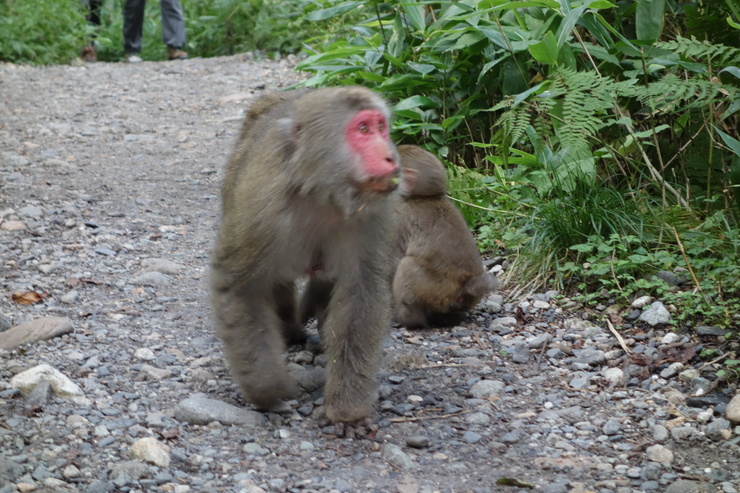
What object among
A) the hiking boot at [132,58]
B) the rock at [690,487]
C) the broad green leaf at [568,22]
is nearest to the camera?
the rock at [690,487]

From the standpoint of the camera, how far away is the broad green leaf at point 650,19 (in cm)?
489

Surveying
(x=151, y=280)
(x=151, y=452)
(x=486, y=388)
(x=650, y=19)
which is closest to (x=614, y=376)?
(x=486, y=388)

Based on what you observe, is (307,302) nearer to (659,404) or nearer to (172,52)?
(659,404)

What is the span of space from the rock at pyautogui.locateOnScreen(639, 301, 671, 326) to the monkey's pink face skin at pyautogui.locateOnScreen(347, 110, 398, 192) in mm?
1684

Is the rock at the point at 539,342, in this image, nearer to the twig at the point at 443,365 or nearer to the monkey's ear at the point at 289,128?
the twig at the point at 443,365

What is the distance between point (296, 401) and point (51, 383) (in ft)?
3.21

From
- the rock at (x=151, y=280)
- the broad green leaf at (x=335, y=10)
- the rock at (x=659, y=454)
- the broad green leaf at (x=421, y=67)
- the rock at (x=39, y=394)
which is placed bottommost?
the rock at (x=151, y=280)

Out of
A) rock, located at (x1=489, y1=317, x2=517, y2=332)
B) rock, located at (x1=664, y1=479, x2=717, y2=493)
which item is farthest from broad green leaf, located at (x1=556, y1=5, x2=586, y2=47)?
rock, located at (x1=664, y1=479, x2=717, y2=493)

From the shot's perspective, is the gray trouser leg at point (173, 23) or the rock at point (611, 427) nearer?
the rock at point (611, 427)

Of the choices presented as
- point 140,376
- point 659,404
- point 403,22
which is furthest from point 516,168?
point 140,376

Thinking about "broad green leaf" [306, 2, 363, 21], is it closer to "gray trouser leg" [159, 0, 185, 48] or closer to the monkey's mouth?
the monkey's mouth

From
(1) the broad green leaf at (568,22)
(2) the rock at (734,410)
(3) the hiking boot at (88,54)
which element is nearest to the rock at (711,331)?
(2) the rock at (734,410)

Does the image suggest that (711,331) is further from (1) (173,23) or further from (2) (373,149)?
(1) (173,23)

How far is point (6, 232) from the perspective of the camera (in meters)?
5.42
